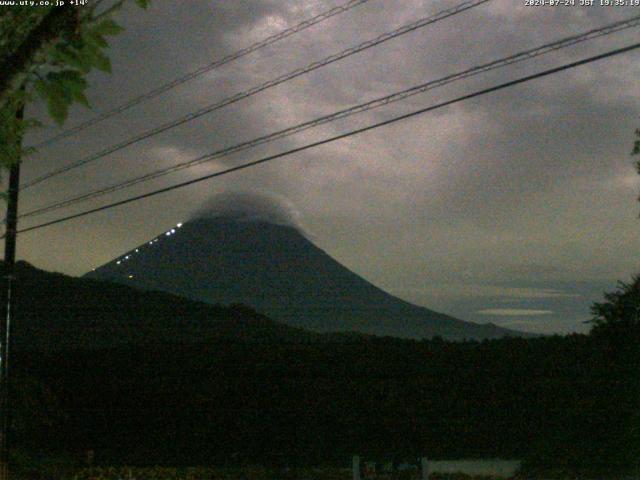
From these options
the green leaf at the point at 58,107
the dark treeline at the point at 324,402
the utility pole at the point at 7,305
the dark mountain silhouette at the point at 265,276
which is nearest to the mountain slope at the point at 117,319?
the dark treeline at the point at 324,402

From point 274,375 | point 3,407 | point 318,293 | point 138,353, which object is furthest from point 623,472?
point 318,293

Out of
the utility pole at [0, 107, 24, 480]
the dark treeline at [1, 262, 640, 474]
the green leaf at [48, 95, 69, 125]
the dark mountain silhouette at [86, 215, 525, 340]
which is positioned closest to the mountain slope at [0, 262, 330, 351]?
the dark treeline at [1, 262, 640, 474]

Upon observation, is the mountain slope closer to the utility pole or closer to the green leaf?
the utility pole

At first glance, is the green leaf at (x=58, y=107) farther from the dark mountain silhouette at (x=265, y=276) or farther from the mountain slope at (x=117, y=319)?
the dark mountain silhouette at (x=265, y=276)

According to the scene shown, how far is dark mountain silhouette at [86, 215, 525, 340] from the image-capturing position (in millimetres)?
75950

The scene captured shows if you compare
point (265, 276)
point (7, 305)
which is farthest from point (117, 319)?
point (265, 276)

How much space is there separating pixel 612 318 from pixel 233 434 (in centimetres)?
1102

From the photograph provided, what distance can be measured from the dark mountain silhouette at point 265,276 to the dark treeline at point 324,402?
44.1m

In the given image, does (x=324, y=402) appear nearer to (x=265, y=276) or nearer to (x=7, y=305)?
(x=7, y=305)

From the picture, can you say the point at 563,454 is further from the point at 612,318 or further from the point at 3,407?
the point at 3,407

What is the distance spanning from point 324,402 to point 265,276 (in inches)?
3931

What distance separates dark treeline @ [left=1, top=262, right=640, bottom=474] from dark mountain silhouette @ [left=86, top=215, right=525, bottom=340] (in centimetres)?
4407

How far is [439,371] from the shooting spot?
68.3 feet

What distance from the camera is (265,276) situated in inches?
4766
